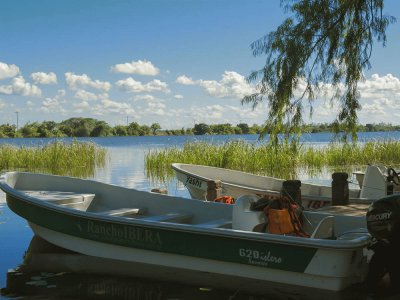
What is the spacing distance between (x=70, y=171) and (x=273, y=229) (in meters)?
15.6

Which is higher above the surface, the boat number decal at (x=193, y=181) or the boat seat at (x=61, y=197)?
the boat number decal at (x=193, y=181)

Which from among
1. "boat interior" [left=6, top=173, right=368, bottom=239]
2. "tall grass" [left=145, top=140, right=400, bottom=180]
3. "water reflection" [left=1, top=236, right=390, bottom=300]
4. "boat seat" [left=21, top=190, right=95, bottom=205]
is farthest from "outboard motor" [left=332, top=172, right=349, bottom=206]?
"tall grass" [left=145, top=140, right=400, bottom=180]

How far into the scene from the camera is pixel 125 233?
6922mm

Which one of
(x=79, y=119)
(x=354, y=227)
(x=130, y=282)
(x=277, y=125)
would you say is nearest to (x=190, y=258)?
(x=130, y=282)

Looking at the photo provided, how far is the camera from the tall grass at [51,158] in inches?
875

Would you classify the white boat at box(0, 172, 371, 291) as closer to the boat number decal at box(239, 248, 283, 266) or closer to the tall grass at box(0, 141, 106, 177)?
the boat number decal at box(239, 248, 283, 266)

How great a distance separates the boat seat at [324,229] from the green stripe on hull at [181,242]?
465mm

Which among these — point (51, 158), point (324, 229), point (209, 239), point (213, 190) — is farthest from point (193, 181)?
point (51, 158)

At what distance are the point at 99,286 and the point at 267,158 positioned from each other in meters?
12.8

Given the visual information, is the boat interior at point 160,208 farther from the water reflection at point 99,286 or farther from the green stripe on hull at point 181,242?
the water reflection at point 99,286

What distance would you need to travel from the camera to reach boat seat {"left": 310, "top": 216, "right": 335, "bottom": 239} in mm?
6094

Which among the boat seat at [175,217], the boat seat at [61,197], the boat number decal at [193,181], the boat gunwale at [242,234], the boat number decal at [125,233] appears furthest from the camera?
the boat number decal at [193,181]

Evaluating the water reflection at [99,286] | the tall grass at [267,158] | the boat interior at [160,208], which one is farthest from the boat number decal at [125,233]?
the tall grass at [267,158]

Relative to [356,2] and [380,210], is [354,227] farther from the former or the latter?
[356,2]
